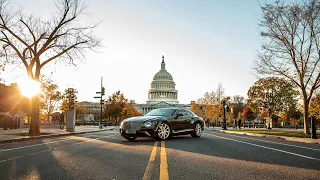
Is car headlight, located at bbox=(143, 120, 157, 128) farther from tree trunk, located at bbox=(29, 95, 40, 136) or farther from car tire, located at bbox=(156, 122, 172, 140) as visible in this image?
Answer: tree trunk, located at bbox=(29, 95, 40, 136)

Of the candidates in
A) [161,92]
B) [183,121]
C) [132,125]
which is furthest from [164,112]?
[161,92]

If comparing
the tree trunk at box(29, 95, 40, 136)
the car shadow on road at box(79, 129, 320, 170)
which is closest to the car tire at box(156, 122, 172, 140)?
the car shadow on road at box(79, 129, 320, 170)

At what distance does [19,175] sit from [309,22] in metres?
21.6

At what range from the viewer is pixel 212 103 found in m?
75.0

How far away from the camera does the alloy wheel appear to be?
1245 cm

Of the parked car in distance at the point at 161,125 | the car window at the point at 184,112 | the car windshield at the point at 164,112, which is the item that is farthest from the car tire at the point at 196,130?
the car windshield at the point at 164,112

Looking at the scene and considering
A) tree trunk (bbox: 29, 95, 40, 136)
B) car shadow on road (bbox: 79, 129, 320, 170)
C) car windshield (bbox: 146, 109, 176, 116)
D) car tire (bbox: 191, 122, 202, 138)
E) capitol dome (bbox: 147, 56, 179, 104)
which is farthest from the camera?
capitol dome (bbox: 147, 56, 179, 104)

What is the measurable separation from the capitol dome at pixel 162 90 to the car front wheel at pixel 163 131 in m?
142

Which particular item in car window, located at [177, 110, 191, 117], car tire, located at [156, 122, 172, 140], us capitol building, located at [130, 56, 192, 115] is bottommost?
car tire, located at [156, 122, 172, 140]

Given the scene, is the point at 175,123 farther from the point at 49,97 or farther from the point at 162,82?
the point at 162,82

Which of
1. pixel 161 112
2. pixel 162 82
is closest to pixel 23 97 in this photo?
pixel 161 112

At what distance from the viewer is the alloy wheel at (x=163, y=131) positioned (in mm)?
12453

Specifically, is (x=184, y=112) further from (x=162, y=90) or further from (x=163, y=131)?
(x=162, y=90)

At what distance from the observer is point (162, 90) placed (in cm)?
15588
